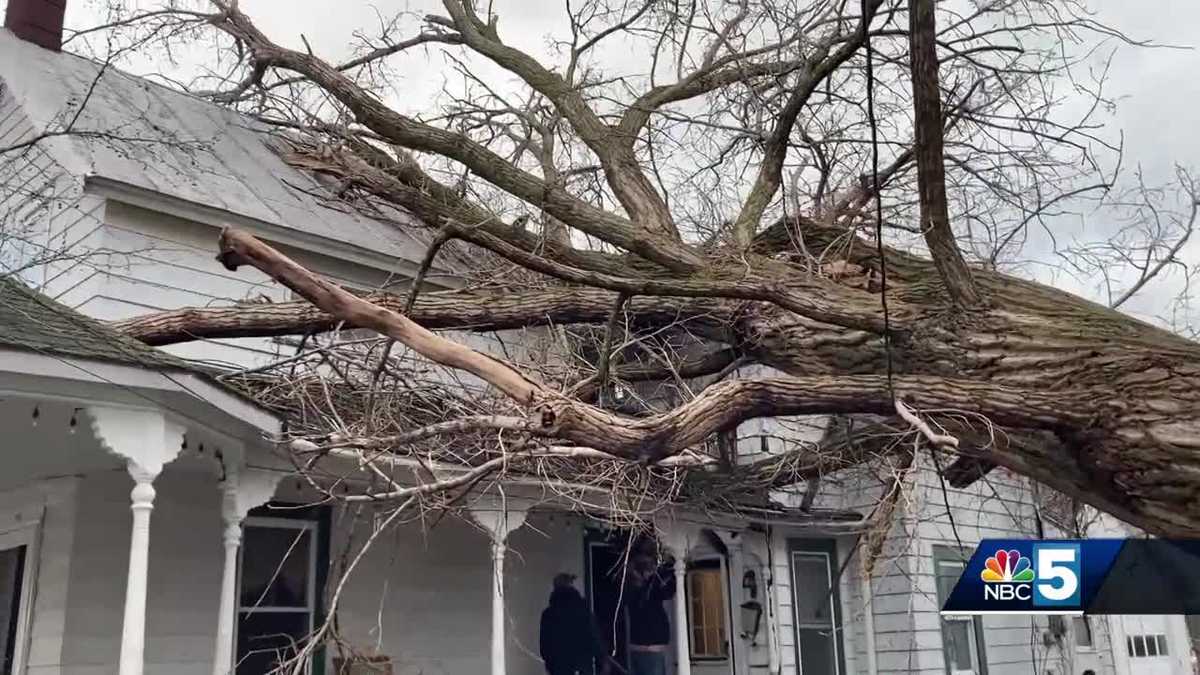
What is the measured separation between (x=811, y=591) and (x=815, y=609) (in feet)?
0.74

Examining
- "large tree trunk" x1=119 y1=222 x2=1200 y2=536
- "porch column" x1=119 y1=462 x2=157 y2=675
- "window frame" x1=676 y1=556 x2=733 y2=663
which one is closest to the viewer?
"large tree trunk" x1=119 y1=222 x2=1200 y2=536

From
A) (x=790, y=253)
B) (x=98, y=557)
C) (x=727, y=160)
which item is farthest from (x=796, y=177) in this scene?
(x=98, y=557)

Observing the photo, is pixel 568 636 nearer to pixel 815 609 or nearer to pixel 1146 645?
pixel 815 609

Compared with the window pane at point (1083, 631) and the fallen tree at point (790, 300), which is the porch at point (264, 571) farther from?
the window pane at point (1083, 631)

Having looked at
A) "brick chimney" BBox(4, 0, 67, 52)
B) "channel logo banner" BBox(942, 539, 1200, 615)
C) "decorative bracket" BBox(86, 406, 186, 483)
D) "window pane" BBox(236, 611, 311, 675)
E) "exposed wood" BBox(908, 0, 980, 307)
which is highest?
"brick chimney" BBox(4, 0, 67, 52)

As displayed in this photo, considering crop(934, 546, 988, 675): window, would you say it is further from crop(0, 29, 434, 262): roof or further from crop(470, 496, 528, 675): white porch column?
crop(0, 29, 434, 262): roof

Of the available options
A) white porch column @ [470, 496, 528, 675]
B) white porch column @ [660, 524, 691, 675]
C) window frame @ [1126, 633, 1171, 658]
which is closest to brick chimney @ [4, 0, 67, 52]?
white porch column @ [470, 496, 528, 675]

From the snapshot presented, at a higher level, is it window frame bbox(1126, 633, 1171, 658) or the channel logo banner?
the channel logo banner

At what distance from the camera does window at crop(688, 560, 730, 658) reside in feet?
40.3

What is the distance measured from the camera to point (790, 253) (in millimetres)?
7352

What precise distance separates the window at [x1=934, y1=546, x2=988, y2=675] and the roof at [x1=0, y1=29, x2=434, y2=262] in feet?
26.1

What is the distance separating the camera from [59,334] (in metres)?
5.51

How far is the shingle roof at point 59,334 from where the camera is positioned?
520cm

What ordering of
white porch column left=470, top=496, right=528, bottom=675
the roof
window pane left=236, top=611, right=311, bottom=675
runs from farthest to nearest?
the roof → window pane left=236, top=611, right=311, bottom=675 → white porch column left=470, top=496, right=528, bottom=675
